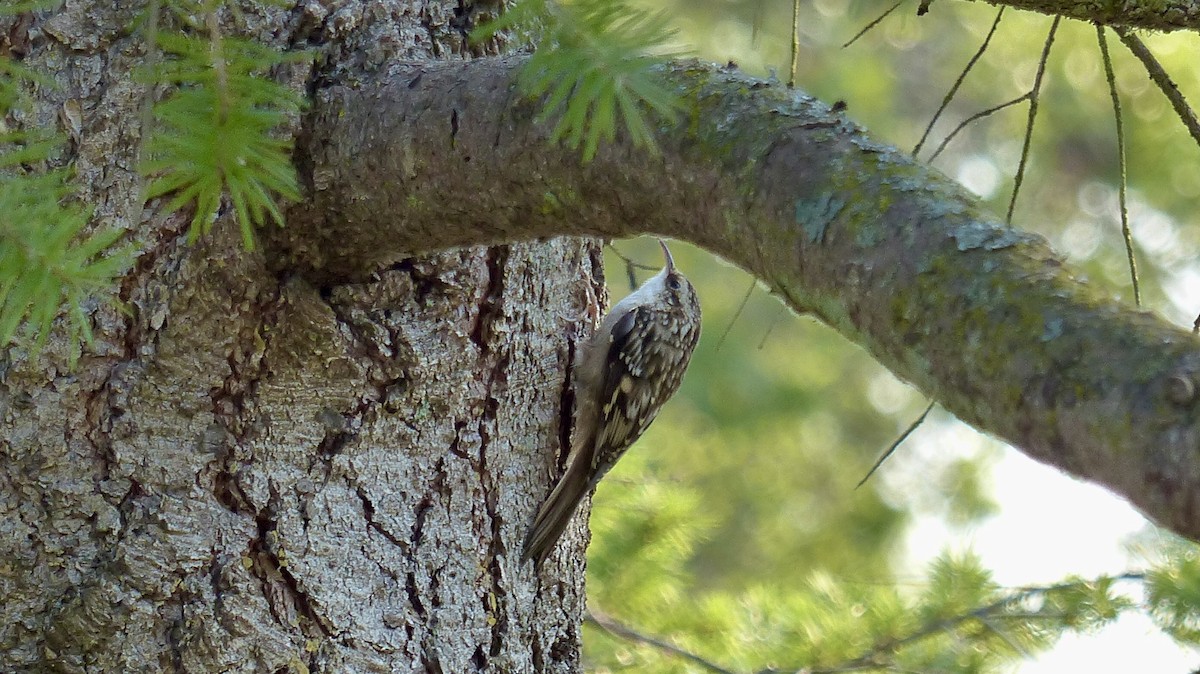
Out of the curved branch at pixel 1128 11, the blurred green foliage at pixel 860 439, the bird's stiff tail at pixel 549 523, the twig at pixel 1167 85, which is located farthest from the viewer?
the blurred green foliage at pixel 860 439

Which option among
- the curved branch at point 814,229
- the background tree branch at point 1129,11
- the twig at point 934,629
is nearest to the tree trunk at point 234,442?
the curved branch at point 814,229

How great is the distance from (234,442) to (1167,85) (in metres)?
1.34

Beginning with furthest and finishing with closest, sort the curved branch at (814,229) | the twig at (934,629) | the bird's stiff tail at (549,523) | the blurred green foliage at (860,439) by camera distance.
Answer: the blurred green foliage at (860,439) < the twig at (934,629) < the bird's stiff tail at (549,523) < the curved branch at (814,229)

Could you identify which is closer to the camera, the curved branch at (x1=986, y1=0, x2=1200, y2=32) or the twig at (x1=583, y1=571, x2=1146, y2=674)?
the curved branch at (x1=986, y1=0, x2=1200, y2=32)

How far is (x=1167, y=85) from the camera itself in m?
1.59

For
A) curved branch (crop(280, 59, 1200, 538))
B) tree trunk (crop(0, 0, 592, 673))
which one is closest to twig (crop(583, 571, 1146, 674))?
tree trunk (crop(0, 0, 592, 673))

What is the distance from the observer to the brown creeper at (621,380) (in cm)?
200

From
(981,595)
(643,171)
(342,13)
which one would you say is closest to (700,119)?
(643,171)

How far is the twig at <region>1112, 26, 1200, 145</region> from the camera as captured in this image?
1.56 metres

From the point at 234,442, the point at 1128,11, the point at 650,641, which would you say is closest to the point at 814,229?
A: the point at 1128,11

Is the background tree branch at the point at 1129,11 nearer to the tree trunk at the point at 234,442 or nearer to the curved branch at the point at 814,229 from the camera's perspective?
the curved branch at the point at 814,229

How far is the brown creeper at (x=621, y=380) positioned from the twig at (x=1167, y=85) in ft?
3.29

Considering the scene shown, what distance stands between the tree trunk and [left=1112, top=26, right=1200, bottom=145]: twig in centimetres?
93

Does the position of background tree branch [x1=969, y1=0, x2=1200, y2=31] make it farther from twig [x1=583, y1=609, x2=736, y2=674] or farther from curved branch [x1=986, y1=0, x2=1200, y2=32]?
twig [x1=583, y1=609, x2=736, y2=674]
